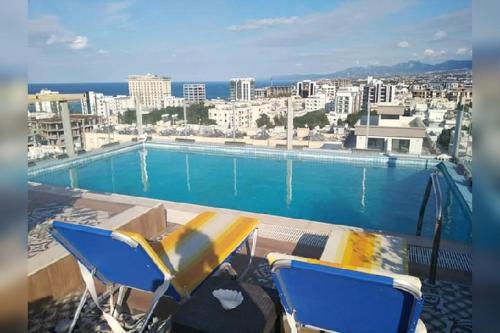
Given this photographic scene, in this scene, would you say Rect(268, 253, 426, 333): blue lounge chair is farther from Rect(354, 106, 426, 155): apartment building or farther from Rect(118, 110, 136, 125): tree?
Rect(118, 110, 136, 125): tree

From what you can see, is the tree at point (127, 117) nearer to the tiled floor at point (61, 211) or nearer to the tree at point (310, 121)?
the tree at point (310, 121)

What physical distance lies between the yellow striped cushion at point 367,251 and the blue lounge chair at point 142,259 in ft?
2.62

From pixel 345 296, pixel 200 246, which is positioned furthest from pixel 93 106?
pixel 345 296

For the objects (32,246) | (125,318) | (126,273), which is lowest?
(125,318)

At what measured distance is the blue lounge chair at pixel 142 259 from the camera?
79.8 inches

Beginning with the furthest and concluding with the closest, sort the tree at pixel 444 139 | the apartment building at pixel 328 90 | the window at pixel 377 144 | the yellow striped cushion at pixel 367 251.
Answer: the apartment building at pixel 328 90, the window at pixel 377 144, the tree at pixel 444 139, the yellow striped cushion at pixel 367 251

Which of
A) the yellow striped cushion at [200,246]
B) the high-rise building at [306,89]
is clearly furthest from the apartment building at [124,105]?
the high-rise building at [306,89]

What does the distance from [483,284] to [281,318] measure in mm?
1753

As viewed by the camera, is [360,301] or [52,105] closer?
[360,301]

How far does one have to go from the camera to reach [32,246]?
3328mm

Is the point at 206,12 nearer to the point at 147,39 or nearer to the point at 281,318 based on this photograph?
the point at 147,39

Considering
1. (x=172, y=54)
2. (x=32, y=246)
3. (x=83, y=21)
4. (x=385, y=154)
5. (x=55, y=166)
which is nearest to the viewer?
(x=32, y=246)

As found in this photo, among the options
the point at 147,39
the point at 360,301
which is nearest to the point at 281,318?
the point at 360,301

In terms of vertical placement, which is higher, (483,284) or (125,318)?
(483,284)
